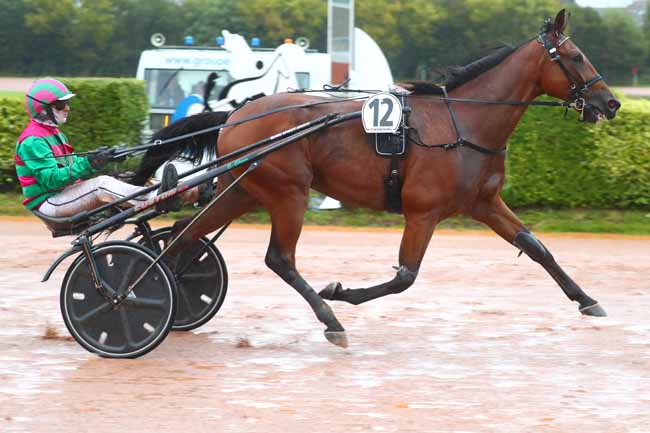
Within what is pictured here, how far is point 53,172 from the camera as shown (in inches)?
222

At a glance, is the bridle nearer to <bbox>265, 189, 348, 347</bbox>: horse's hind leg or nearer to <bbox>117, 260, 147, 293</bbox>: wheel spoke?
<bbox>265, 189, 348, 347</bbox>: horse's hind leg

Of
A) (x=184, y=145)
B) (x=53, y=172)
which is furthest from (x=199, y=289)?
(x=53, y=172)

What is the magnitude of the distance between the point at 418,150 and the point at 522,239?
0.96 m

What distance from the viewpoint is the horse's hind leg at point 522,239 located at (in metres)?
6.14

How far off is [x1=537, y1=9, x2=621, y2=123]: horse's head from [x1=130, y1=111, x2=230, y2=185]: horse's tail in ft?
6.30

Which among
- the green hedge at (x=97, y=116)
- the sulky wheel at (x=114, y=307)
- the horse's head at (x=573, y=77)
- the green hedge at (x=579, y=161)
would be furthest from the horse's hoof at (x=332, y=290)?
the green hedge at (x=97, y=116)

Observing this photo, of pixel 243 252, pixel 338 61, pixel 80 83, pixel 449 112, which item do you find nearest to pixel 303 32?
pixel 338 61

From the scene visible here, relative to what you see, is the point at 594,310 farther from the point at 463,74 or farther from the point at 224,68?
the point at 224,68

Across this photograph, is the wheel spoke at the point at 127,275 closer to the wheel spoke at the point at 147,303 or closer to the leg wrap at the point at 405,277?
the wheel spoke at the point at 147,303

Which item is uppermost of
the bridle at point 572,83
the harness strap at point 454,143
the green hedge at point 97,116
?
the bridle at point 572,83

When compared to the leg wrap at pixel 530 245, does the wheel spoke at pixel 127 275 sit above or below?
below

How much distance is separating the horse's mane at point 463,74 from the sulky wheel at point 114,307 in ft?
5.77

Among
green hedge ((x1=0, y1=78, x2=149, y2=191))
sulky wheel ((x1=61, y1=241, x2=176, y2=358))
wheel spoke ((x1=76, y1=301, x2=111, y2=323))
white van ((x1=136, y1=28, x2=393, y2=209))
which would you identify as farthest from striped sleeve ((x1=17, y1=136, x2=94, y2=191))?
white van ((x1=136, y1=28, x2=393, y2=209))

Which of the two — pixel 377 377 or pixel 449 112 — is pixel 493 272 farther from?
pixel 377 377
